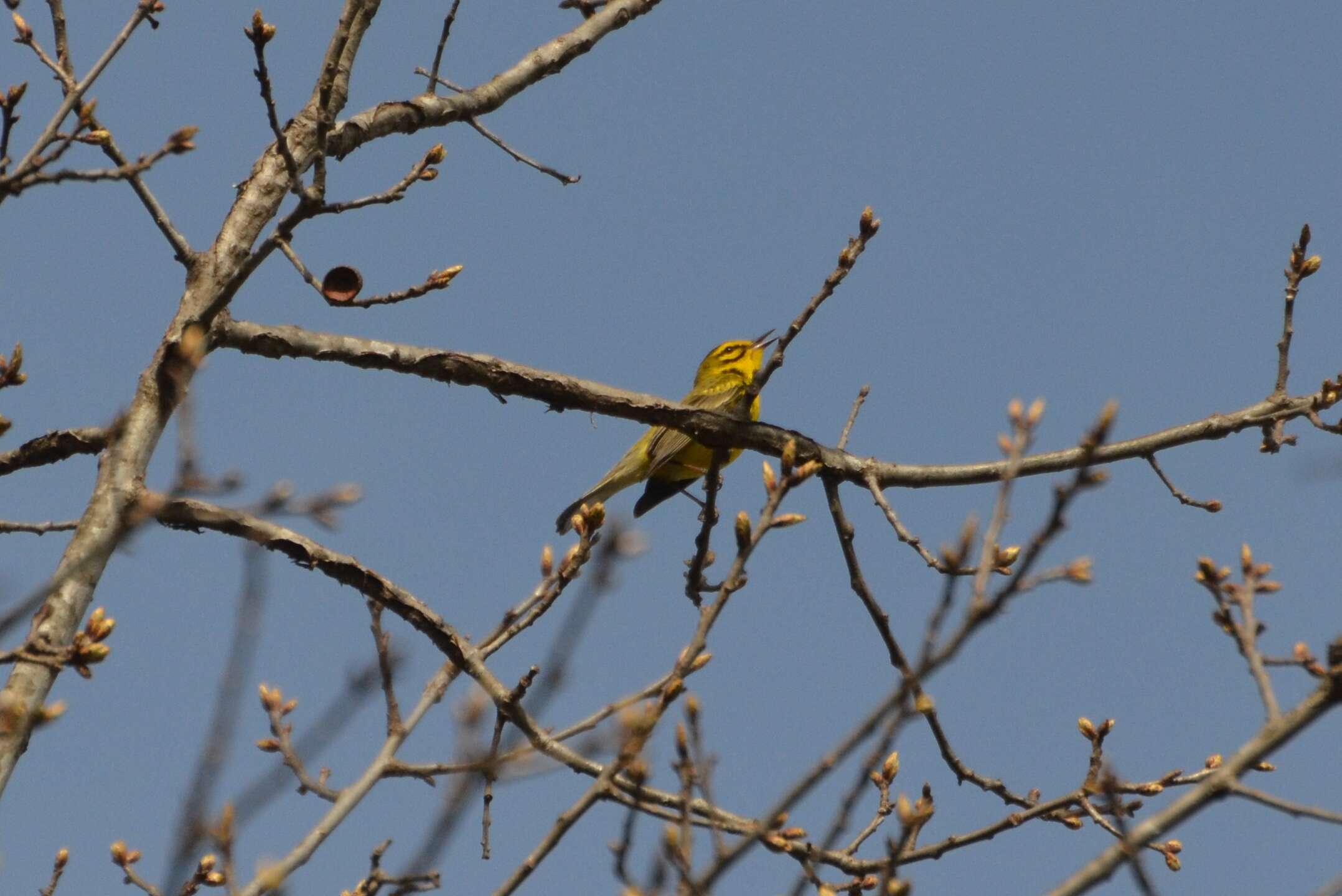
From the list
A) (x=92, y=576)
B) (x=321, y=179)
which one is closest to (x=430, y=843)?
(x=92, y=576)

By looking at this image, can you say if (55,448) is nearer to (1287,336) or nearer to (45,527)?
(45,527)

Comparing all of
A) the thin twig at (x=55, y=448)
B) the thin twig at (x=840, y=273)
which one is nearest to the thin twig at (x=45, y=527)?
the thin twig at (x=55, y=448)

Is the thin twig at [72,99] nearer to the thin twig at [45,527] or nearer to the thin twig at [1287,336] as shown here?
the thin twig at [45,527]

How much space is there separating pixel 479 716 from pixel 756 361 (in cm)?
913

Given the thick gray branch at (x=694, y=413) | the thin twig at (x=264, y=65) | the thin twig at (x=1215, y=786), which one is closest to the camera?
the thin twig at (x=1215, y=786)

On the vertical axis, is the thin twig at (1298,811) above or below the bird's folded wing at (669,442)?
below

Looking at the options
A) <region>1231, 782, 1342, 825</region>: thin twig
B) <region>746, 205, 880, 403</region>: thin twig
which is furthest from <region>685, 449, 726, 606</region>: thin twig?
<region>1231, 782, 1342, 825</region>: thin twig

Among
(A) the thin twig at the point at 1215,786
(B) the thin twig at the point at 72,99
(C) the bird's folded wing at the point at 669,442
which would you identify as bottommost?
(A) the thin twig at the point at 1215,786

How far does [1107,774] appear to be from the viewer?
9.42ft

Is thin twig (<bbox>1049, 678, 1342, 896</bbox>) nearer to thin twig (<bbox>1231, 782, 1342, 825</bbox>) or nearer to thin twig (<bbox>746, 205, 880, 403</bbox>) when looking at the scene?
thin twig (<bbox>1231, 782, 1342, 825</bbox>)

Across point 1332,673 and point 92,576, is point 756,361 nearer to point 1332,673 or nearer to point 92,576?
point 92,576

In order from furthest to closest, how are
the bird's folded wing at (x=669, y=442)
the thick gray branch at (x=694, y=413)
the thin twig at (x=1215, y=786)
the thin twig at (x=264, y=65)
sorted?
the bird's folded wing at (x=669, y=442) < the thick gray branch at (x=694, y=413) < the thin twig at (x=264, y=65) < the thin twig at (x=1215, y=786)

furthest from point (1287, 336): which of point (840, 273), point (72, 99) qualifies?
point (72, 99)

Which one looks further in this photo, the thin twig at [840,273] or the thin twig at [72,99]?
the thin twig at [840,273]
